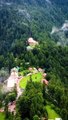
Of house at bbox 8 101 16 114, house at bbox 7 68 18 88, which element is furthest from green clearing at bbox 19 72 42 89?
house at bbox 8 101 16 114

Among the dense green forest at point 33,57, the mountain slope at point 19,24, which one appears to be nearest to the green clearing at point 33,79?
the dense green forest at point 33,57

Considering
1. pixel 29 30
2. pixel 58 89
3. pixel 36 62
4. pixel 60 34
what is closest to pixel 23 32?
pixel 29 30

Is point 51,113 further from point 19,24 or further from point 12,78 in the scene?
point 19,24

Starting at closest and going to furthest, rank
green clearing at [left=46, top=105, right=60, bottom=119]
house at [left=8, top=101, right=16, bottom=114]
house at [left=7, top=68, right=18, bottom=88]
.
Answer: green clearing at [left=46, top=105, right=60, bottom=119], house at [left=8, top=101, right=16, bottom=114], house at [left=7, top=68, right=18, bottom=88]

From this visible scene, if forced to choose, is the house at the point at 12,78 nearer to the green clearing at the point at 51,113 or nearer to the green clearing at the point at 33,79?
the green clearing at the point at 33,79

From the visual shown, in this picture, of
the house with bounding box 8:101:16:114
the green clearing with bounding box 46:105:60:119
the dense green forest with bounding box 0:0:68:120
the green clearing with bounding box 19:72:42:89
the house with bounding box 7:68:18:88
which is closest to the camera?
the green clearing with bounding box 46:105:60:119

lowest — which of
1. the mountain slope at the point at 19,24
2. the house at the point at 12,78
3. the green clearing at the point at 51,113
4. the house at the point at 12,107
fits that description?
the green clearing at the point at 51,113

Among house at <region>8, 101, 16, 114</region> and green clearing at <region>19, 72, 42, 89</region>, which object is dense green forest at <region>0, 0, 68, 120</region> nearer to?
house at <region>8, 101, 16, 114</region>

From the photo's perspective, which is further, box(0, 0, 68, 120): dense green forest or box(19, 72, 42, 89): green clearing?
box(19, 72, 42, 89): green clearing

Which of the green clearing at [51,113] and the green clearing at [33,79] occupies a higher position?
the green clearing at [33,79]
